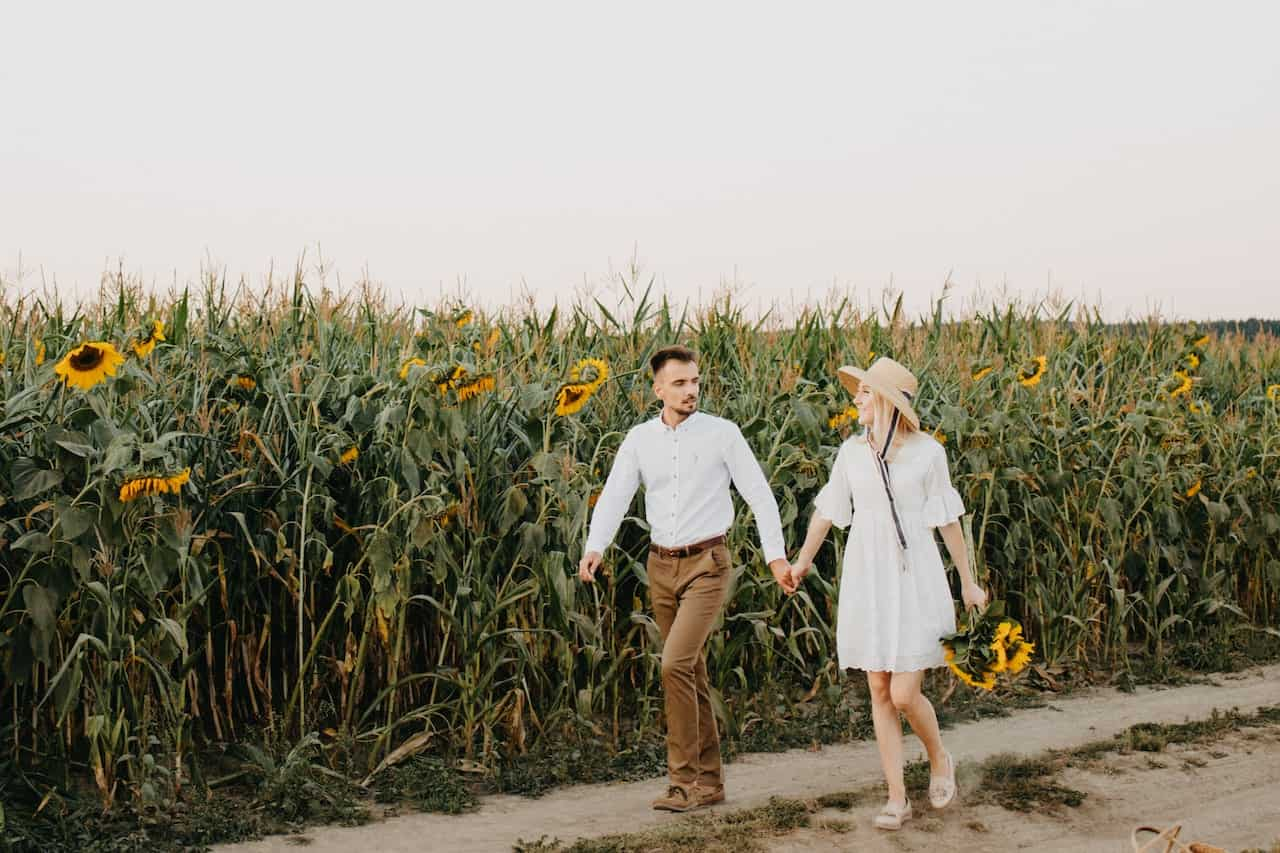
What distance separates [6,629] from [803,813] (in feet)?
10.2

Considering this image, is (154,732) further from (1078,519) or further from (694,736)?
(1078,519)

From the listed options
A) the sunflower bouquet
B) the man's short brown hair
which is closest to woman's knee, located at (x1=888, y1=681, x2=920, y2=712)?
the sunflower bouquet

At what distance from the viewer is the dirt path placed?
4691mm

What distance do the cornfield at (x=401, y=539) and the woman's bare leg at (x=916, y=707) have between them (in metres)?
1.25

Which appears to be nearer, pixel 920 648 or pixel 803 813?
pixel 920 648

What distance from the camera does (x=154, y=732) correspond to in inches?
204

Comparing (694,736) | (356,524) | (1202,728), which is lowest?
(1202,728)

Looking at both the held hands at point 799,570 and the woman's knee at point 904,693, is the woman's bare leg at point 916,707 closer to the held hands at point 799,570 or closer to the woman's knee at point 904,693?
the woman's knee at point 904,693

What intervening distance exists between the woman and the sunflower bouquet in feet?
0.26

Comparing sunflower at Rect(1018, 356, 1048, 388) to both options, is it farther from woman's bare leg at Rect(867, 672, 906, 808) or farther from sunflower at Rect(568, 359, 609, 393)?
woman's bare leg at Rect(867, 672, 906, 808)

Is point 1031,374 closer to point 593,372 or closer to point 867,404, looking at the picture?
point 593,372

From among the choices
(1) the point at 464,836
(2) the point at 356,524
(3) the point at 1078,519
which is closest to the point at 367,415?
(2) the point at 356,524

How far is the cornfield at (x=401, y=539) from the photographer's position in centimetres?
489

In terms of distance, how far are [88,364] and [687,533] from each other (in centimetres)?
235
